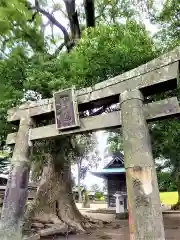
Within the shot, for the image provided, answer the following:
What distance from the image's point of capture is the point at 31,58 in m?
9.77

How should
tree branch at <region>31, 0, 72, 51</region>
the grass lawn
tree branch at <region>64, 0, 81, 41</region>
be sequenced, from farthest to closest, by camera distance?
the grass lawn, tree branch at <region>31, 0, 72, 51</region>, tree branch at <region>64, 0, 81, 41</region>

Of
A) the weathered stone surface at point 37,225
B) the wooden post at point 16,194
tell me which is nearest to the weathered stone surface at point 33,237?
the weathered stone surface at point 37,225

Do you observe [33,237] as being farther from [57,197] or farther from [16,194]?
[16,194]

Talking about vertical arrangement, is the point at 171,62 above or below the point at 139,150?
above

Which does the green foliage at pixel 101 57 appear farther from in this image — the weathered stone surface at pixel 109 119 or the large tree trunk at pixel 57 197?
the large tree trunk at pixel 57 197

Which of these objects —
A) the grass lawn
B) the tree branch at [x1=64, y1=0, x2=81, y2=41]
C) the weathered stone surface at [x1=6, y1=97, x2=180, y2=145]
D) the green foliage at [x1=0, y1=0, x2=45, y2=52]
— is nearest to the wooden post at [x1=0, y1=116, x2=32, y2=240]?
the weathered stone surface at [x1=6, y1=97, x2=180, y2=145]

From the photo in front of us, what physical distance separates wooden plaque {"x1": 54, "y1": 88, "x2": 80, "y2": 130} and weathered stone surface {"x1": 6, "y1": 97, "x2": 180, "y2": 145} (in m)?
A: 0.14

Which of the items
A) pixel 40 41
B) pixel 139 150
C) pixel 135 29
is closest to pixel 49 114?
pixel 139 150

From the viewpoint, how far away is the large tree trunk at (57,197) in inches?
398

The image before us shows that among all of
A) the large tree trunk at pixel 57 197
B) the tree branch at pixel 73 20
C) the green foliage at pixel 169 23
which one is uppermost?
the tree branch at pixel 73 20

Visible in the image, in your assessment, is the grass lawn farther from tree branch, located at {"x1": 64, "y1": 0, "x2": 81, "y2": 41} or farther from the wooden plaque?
the wooden plaque

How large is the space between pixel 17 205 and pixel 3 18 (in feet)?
17.8

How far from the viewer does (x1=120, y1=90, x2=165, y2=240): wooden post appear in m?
4.42

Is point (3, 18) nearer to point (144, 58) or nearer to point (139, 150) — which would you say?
point (144, 58)
